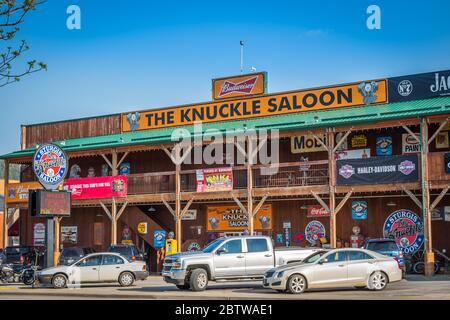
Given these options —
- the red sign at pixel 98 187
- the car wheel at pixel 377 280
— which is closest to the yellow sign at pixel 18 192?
the red sign at pixel 98 187

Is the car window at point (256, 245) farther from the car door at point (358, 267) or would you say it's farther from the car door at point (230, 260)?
the car door at point (358, 267)

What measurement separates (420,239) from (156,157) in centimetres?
1651

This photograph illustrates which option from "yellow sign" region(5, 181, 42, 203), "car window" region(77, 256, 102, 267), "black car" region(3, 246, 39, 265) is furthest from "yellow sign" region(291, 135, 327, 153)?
"yellow sign" region(5, 181, 42, 203)

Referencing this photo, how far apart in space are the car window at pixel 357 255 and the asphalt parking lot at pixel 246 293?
101 centimetres

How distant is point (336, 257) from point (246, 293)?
298 cm

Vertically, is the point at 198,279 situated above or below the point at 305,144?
below

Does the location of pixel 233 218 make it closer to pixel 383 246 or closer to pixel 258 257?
pixel 383 246

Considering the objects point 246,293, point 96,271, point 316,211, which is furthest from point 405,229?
point 96,271

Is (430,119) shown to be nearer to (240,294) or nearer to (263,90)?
(263,90)

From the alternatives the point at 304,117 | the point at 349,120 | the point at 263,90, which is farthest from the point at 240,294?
the point at 263,90

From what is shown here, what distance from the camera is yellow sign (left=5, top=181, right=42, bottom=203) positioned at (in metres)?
44.3

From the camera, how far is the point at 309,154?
3788 centimetres

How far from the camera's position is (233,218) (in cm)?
3997

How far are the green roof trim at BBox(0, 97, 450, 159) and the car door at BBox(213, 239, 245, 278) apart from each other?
11.1 metres
